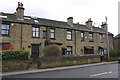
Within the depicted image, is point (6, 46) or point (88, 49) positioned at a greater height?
point (6, 46)

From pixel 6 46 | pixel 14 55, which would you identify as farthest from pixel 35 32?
pixel 14 55

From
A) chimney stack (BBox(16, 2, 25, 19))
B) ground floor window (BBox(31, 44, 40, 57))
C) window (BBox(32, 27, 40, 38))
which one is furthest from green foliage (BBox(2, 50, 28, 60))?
chimney stack (BBox(16, 2, 25, 19))

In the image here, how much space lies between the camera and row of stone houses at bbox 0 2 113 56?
76.6 feet

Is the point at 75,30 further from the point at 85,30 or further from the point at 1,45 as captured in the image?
the point at 1,45

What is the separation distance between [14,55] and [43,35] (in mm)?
9752

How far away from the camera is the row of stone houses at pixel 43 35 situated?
76.6ft

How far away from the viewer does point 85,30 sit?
1272 inches

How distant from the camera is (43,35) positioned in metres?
26.8

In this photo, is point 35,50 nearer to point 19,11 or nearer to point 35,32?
point 35,32

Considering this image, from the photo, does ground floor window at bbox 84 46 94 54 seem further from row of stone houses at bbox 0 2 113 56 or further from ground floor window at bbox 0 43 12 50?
ground floor window at bbox 0 43 12 50

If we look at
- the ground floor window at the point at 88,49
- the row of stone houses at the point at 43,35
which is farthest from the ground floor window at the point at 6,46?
the ground floor window at the point at 88,49

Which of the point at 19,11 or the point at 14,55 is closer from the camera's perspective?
the point at 14,55

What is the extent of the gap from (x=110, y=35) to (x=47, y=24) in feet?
58.9

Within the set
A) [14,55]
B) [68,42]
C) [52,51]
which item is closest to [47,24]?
[68,42]
